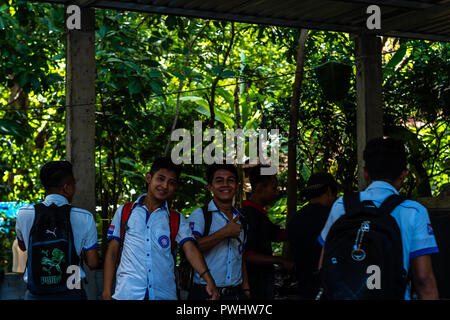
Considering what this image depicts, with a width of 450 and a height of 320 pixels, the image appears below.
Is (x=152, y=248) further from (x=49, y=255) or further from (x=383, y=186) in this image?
(x=383, y=186)

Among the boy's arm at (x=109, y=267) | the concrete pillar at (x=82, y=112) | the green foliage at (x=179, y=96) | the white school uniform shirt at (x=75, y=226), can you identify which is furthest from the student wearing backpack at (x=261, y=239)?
the green foliage at (x=179, y=96)

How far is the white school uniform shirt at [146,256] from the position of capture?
3.45 metres

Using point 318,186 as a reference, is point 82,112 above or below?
above

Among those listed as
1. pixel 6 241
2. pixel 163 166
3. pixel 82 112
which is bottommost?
pixel 6 241

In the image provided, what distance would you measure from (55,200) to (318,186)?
1941mm

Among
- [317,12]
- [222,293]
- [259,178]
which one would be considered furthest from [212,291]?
[317,12]

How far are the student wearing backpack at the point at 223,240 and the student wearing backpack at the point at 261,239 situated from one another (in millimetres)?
378

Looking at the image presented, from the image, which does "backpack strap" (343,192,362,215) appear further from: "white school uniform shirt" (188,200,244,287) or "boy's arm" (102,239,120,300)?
"boy's arm" (102,239,120,300)

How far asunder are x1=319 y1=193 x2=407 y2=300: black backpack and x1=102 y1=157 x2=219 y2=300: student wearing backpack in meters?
1.10

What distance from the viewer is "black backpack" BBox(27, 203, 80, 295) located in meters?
3.33

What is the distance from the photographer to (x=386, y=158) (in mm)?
2760

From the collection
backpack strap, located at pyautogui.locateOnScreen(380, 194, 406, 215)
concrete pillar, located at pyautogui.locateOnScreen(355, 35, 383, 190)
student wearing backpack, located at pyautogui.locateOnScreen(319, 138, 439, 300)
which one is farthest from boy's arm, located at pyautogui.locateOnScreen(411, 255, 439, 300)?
concrete pillar, located at pyautogui.locateOnScreen(355, 35, 383, 190)

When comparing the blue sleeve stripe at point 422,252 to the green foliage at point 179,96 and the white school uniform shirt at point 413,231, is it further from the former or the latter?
the green foliage at point 179,96

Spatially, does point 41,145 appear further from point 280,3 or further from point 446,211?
point 446,211
